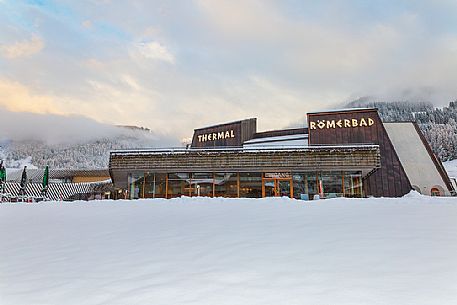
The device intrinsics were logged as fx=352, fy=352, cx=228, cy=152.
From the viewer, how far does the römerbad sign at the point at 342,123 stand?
22.2 metres

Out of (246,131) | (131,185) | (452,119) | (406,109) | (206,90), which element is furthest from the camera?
(406,109)

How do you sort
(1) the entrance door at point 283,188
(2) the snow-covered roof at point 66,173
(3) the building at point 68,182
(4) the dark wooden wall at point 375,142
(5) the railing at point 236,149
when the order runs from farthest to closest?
(2) the snow-covered roof at point 66,173 → (3) the building at point 68,182 → (4) the dark wooden wall at point 375,142 → (1) the entrance door at point 283,188 → (5) the railing at point 236,149

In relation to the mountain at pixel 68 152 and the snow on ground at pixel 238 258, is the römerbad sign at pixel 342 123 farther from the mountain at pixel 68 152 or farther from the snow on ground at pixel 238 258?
the mountain at pixel 68 152

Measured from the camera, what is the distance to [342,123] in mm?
22438

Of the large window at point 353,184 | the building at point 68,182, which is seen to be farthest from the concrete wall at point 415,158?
the building at point 68,182

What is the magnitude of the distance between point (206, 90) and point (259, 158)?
14618 mm

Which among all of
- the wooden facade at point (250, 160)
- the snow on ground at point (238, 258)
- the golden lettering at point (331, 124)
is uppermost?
the golden lettering at point (331, 124)

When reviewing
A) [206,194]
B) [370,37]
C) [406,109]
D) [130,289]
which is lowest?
[130,289]

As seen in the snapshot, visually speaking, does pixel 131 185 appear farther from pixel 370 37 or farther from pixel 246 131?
pixel 370 37

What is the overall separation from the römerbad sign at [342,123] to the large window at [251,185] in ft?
20.9

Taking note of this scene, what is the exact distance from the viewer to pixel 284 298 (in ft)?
10.3

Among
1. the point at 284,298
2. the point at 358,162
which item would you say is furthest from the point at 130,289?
the point at 358,162

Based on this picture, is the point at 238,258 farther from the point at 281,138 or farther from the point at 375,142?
the point at 281,138

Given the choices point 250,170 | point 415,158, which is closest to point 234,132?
point 250,170
